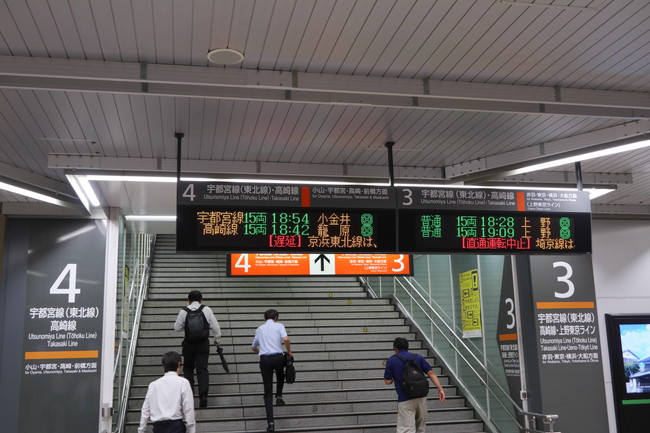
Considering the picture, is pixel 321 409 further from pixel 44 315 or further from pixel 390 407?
pixel 44 315

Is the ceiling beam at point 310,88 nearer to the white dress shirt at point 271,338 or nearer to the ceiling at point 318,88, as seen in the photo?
the ceiling at point 318,88

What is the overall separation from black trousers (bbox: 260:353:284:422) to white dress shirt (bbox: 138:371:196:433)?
9.94ft

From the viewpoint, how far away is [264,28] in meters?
4.40

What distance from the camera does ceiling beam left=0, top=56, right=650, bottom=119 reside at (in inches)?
192

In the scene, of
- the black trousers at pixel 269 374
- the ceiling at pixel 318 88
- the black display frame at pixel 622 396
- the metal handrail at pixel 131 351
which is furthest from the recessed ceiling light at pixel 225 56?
the black display frame at pixel 622 396

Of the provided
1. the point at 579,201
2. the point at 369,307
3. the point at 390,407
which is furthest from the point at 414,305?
the point at 579,201

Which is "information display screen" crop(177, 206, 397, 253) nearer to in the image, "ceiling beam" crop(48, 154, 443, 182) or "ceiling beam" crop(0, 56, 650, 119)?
"ceiling beam" crop(0, 56, 650, 119)

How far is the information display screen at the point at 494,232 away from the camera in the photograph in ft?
21.4

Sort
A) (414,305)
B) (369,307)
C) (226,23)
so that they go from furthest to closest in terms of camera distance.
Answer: (369,307) → (414,305) → (226,23)

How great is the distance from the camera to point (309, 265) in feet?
31.5

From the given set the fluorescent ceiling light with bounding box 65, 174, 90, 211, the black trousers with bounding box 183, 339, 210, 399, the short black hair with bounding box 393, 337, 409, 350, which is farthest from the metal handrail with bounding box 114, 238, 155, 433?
the short black hair with bounding box 393, 337, 409, 350

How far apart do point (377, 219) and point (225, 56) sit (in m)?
2.32

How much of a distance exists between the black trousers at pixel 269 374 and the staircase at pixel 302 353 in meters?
0.41

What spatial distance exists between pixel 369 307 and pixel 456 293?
9.69ft
